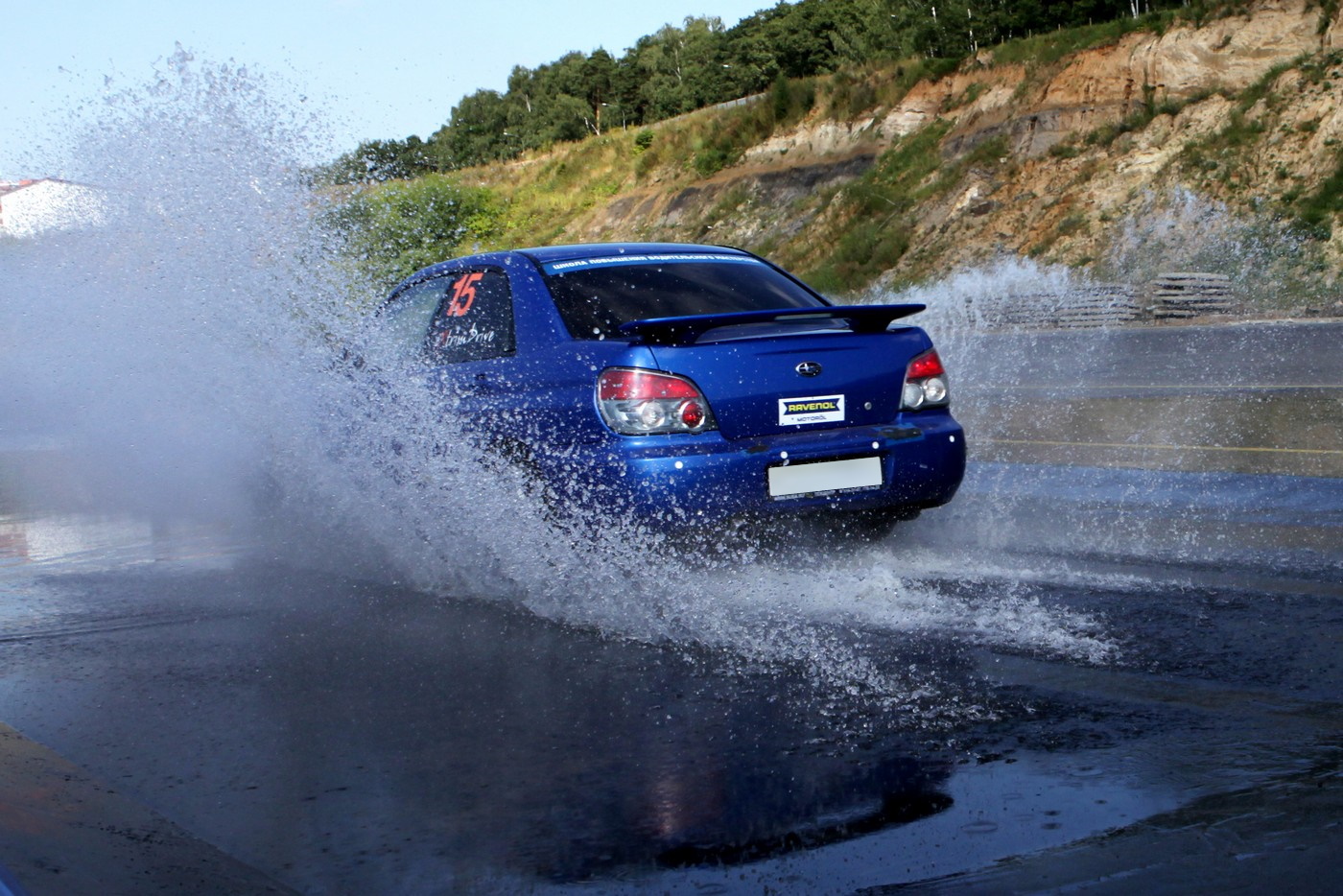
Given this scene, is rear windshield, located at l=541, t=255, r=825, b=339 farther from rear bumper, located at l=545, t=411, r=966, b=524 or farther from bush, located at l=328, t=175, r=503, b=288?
bush, located at l=328, t=175, r=503, b=288

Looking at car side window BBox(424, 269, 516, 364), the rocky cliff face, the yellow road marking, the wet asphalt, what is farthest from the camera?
the rocky cliff face

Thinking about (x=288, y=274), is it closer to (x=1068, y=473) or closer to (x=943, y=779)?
(x=1068, y=473)

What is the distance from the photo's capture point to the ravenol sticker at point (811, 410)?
587 centimetres

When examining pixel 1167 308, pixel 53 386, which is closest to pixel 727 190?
pixel 1167 308

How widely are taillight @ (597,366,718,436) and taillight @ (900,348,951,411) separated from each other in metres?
0.98

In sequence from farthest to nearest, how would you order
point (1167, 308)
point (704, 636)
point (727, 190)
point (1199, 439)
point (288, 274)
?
1. point (727, 190)
2. point (1167, 308)
3. point (1199, 439)
4. point (288, 274)
5. point (704, 636)

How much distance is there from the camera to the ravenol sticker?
19.2 feet

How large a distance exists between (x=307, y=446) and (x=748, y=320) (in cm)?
288

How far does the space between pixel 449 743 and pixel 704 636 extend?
1341mm

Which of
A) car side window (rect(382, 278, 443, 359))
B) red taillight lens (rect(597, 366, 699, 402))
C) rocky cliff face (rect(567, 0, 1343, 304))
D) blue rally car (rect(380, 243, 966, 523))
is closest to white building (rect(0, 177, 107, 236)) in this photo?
car side window (rect(382, 278, 443, 359))

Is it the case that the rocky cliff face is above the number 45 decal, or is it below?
above

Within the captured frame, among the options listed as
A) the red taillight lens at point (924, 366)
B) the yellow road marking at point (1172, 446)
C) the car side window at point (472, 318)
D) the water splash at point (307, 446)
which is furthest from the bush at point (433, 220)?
the red taillight lens at point (924, 366)

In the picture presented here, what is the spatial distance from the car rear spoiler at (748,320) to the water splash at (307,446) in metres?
0.76

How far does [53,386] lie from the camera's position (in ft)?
47.6
